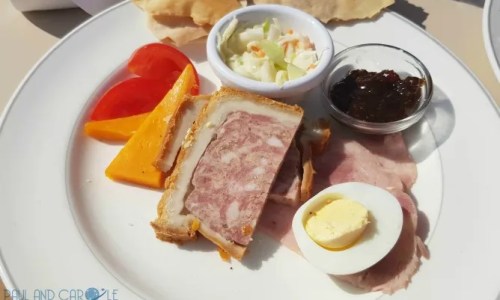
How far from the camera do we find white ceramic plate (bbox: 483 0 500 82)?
2.61 m

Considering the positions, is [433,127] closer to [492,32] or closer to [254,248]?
[492,32]

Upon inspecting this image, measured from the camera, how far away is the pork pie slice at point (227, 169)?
85.8 inches

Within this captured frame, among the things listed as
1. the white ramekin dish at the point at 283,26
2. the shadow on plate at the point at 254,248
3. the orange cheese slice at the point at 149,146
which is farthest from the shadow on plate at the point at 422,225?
the orange cheese slice at the point at 149,146

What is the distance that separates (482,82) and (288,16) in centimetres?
105

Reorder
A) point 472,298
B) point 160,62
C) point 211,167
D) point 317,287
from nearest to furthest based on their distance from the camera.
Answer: point 472,298 → point 317,287 → point 211,167 → point 160,62

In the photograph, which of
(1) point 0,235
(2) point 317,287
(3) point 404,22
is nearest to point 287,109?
(2) point 317,287

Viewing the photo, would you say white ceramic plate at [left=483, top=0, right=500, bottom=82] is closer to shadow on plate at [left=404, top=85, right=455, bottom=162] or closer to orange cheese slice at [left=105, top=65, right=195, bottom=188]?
shadow on plate at [left=404, top=85, right=455, bottom=162]

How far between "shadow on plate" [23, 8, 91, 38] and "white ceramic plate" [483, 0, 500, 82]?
7.11ft

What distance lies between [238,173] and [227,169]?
50mm

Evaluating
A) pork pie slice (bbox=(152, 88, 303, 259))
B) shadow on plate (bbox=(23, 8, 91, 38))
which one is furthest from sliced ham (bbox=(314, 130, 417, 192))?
shadow on plate (bbox=(23, 8, 91, 38))

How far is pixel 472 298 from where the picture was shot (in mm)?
1990

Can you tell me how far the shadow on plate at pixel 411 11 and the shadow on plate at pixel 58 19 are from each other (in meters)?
1.81

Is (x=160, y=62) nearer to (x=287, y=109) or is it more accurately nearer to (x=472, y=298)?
(x=287, y=109)

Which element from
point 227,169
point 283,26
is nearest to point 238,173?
point 227,169
